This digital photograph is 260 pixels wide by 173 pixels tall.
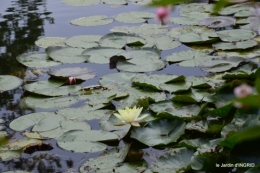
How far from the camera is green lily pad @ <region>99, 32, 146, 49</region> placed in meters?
3.31

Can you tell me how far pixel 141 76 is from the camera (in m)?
2.69

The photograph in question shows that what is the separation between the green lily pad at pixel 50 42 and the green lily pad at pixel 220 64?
1.24m

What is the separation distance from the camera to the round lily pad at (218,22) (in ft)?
12.1

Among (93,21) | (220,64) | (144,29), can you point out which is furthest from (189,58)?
(93,21)

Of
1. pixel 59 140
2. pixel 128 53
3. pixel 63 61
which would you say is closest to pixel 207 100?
pixel 59 140

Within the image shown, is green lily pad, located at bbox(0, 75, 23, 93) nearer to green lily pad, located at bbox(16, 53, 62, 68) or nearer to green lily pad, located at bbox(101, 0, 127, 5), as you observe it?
green lily pad, located at bbox(16, 53, 62, 68)

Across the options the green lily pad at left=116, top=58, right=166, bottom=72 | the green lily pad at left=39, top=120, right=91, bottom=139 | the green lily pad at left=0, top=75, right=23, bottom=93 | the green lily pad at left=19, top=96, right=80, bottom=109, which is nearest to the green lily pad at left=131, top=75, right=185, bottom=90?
the green lily pad at left=116, top=58, right=166, bottom=72

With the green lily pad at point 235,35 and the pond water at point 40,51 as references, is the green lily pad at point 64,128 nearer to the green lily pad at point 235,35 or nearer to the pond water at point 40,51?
the pond water at point 40,51

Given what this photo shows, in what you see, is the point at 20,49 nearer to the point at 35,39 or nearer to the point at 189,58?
the point at 35,39

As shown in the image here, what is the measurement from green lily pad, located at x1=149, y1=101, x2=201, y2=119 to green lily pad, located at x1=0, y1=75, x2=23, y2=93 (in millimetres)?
A: 1021

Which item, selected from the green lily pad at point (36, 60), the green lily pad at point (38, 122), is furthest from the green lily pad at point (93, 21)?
the green lily pad at point (38, 122)

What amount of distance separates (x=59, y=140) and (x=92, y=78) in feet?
2.92

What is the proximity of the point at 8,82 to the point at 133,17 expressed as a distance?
1692mm

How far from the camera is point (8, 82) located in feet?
9.04
